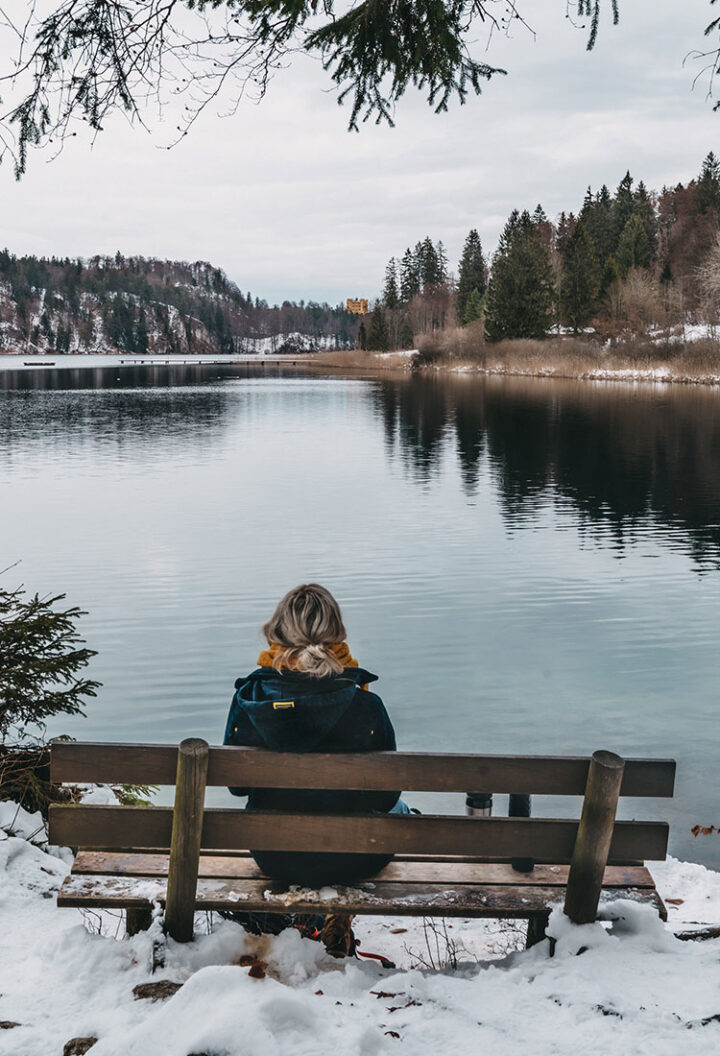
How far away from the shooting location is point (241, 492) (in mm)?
24797

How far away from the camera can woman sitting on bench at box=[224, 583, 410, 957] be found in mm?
3596

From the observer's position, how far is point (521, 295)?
258 feet

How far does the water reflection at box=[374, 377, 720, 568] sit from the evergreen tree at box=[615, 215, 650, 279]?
44870 mm

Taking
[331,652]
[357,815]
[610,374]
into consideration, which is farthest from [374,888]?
[610,374]

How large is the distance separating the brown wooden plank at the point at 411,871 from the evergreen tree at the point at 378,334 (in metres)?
117

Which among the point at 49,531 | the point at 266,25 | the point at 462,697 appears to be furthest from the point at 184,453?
the point at 266,25

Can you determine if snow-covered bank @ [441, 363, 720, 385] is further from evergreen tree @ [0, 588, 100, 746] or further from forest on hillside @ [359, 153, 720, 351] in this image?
evergreen tree @ [0, 588, 100, 746]

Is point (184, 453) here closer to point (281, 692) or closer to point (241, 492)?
point (241, 492)

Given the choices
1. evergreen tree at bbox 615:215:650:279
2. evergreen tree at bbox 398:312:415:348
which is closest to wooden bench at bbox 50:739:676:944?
evergreen tree at bbox 615:215:650:279

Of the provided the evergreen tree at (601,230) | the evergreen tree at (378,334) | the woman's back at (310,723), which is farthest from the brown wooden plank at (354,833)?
the evergreen tree at (378,334)

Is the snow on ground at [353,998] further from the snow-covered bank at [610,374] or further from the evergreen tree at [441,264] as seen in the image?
the evergreen tree at [441,264]

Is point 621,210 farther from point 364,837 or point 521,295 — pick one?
point 364,837

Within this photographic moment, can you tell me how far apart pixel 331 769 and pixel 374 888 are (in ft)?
2.40

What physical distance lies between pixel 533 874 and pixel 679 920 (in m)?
2.06
